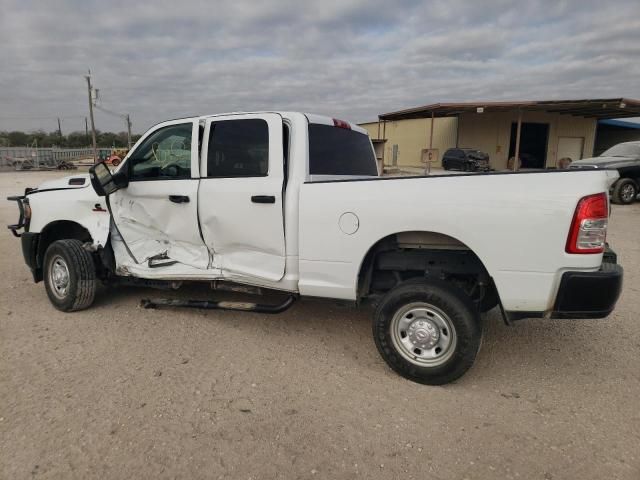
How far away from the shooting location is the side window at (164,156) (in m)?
4.31

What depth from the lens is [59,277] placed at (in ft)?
16.0

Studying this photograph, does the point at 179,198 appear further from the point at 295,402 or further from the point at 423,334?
the point at 423,334

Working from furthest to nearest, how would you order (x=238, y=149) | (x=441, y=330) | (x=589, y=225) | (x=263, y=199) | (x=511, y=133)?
(x=511, y=133)
(x=238, y=149)
(x=263, y=199)
(x=441, y=330)
(x=589, y=225)

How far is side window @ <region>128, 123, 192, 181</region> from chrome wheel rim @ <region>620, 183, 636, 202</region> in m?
13.9

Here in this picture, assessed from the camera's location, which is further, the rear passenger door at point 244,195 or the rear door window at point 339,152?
the rear door window at point 339,152


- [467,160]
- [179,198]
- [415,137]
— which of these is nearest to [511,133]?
[415,137]

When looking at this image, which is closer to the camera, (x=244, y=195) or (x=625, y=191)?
(x=244, y=195)

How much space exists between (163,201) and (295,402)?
90.7 inches

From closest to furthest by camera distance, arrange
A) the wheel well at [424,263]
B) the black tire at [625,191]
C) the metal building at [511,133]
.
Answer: the wheel well at [424,263] → the black tire at [625,191] → the metal building at [511,133]

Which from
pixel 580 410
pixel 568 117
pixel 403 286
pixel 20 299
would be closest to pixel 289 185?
pixel 403 286

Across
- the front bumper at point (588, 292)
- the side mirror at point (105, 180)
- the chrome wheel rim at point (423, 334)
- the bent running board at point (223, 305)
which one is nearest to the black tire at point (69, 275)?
the bent running board at point (223, 305)

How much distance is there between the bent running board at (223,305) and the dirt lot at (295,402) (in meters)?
0.19

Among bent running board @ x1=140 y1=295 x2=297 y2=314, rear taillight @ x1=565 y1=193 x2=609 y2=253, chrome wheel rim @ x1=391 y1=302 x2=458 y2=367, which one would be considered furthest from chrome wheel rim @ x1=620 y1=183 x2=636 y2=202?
bent running board @ x1=140 y1=295 x2=297 y2=314

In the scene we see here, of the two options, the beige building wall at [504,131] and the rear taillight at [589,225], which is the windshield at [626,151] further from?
the beige building wall at [504,131]
